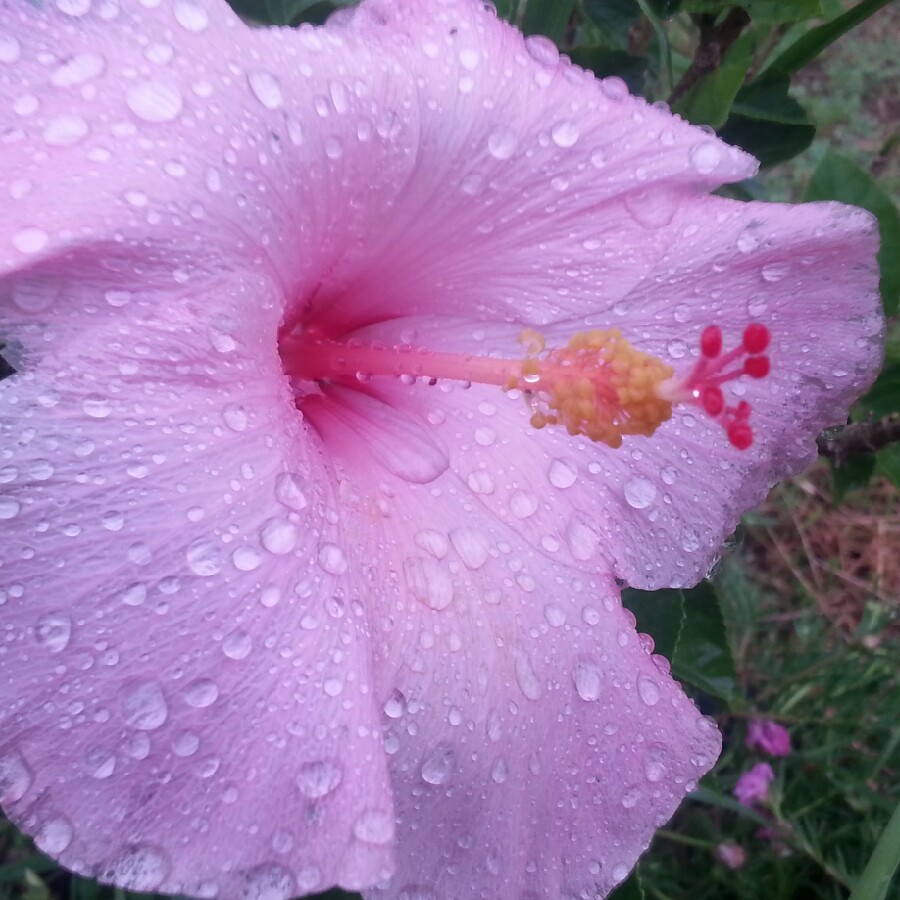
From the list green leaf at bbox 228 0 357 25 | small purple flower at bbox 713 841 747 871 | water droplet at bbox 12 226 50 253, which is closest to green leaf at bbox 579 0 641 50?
green leaf at bbox 228 0 357 25

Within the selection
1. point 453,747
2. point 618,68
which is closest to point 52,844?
point 453,747

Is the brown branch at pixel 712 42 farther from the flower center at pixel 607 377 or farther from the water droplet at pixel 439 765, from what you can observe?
the water droplet at pixel 439 765

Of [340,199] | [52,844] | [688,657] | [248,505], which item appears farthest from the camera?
[688,657]

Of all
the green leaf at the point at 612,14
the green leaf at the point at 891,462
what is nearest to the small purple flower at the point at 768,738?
the green leaf at the point at 891,462

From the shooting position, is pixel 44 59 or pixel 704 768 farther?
pixel 704 768

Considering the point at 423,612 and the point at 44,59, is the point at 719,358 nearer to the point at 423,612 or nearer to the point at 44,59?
the point at 423,612

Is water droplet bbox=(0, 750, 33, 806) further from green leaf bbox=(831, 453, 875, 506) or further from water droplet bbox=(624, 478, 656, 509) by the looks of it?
green leaf bbox=(831, 453, 875, 506)
